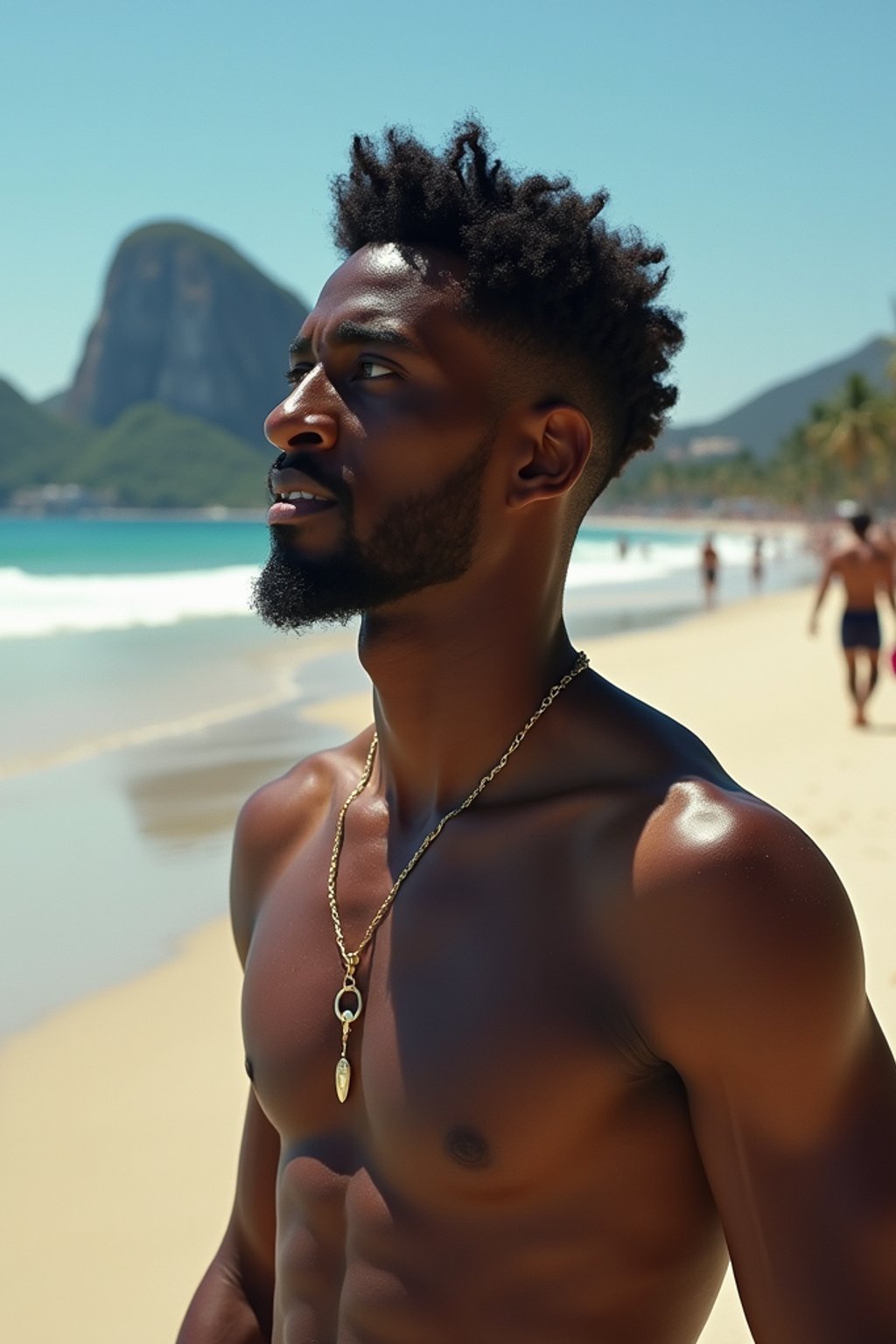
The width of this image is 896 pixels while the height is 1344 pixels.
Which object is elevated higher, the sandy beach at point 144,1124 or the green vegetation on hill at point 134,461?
the green vegetation on hill at point 134,461

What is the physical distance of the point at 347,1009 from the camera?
163cm

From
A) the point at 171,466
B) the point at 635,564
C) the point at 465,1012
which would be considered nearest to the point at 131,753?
the point at 465,1012

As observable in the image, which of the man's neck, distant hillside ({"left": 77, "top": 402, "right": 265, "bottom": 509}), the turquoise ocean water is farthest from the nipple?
distant hillside ({"left": 77, "top": 402, "right": 265, "bottom": 509})

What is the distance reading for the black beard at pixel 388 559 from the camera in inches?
62.0

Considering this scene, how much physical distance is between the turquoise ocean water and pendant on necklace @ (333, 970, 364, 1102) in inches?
166

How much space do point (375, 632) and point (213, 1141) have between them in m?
3.21

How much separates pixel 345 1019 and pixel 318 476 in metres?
0.64

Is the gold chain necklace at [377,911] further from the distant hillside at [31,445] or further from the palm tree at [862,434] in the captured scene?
the distant hillside at [31,445]

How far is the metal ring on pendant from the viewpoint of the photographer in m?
1.62

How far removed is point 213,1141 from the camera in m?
4.41

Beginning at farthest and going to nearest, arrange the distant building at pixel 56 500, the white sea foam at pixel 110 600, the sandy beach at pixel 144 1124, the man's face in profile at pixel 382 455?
the distant building at pixel 56 500 → the white sea foam at pixel 110 600 → the sandy beach at pixel 144 1124 → the man's face in profile at pixel 382 455

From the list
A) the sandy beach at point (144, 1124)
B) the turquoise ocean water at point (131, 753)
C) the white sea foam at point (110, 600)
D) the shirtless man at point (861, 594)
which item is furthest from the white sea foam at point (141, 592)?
the sandy beach at point (144, 1124)

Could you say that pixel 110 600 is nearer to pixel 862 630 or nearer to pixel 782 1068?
pixel 862 630

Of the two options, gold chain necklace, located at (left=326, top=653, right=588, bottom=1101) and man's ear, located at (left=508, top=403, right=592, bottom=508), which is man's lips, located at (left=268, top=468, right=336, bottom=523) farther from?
gold chain necklace, located at (left=326, top=653, right=588, bottom=1101)
